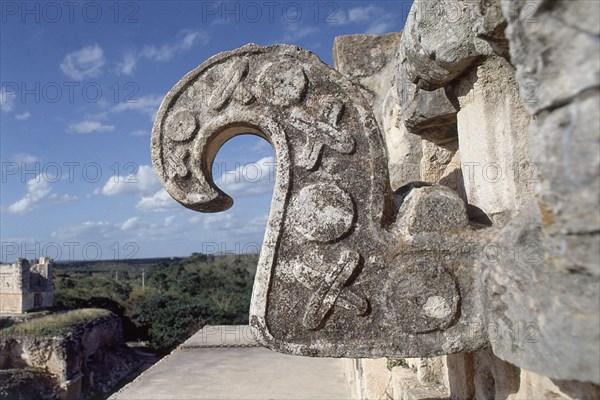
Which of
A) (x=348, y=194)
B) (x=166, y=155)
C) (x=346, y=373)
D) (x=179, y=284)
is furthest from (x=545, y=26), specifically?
(x=179, y=284)

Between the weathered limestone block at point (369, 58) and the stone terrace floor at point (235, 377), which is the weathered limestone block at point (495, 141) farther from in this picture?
the stone terrace floor at point (235, 377)

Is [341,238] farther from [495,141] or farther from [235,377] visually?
[235,377]

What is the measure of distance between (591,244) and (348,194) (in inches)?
25.8

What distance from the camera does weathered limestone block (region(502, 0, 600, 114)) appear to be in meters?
0.76

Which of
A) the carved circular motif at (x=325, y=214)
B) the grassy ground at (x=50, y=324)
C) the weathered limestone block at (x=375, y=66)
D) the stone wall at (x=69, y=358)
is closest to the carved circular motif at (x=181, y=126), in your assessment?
the carved circular motif at (x=325, y=214)

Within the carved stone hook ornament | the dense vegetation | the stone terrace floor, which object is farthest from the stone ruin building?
the dense vegetation

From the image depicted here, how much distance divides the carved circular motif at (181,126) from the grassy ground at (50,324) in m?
17.7

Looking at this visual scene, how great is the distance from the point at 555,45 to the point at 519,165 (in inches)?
27.1

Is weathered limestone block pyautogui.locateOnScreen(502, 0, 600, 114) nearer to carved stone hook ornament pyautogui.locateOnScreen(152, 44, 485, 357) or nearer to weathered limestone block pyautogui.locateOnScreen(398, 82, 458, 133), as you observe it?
carved stone hook ornament pyautogui.locateOnScreen(152, 44, 485, 357)

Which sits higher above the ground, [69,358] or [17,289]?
[17,289]

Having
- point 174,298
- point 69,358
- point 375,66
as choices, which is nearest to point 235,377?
point 375,66

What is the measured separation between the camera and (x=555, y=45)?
0.79 m

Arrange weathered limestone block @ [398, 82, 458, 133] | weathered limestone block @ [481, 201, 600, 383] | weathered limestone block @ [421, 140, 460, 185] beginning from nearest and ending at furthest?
weathered limestone block @ [481, 201, 600, 383]
weathered limestone block @ [398, 82, 458, 133]
weathered limestone block @ [421, 140, 460, 185]

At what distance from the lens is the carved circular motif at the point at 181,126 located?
145 centimetres
